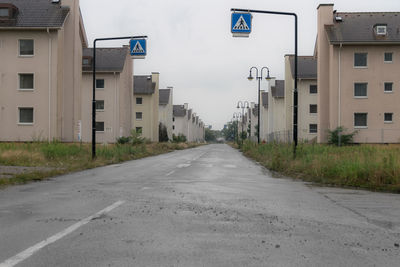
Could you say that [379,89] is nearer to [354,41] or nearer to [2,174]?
[354,41]

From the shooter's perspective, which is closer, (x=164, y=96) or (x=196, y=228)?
(x=196, y=228)

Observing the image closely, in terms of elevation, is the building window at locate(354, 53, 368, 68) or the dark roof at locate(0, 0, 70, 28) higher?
the dark roof at locate(0, 0, 70, 28)

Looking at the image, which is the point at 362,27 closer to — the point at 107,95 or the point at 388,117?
the point at 388,117

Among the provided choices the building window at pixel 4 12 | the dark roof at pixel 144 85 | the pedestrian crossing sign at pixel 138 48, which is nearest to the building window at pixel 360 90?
the pedestrian crossing sign at pixel 138 48

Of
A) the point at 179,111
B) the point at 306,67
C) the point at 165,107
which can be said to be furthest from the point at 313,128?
the point at 179,111

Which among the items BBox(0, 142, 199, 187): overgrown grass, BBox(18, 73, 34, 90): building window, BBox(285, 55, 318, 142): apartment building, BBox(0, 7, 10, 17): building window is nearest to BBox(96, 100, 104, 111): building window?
BBox(18, 73, 34, 90): building window

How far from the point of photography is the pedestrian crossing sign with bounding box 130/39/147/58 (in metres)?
20.0

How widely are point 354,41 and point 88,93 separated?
28023mm

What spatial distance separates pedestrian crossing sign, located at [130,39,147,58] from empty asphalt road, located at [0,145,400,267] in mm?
11567

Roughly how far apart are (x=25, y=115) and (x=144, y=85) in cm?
3242

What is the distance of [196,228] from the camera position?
5.48 m

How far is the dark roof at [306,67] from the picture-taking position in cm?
4919

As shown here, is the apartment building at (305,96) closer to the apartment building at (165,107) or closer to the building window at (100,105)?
the building window at (100,105)

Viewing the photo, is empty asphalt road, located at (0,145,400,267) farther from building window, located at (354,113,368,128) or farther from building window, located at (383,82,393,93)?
building window, located at (383,82,393,93)
